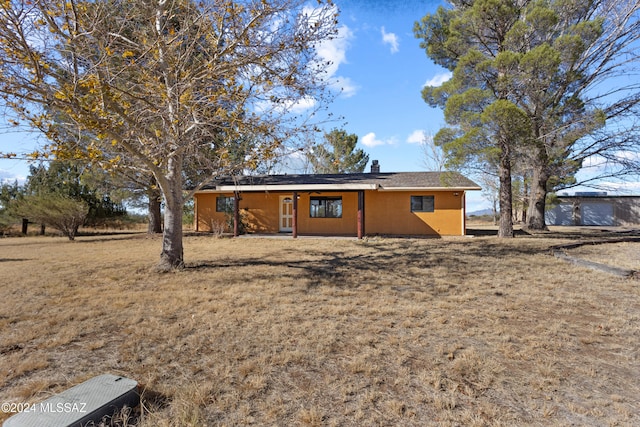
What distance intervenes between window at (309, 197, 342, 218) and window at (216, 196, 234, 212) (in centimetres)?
419

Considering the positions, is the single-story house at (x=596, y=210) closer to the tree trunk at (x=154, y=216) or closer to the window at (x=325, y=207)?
the window at (x=325, y=207)

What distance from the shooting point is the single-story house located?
90.0 feet

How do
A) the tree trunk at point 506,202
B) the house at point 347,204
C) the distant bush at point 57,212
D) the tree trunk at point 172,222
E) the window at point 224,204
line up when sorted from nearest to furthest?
1. the tree trunk at point 172,222
2. the tree trunk at point 506,202
3. the distant bush at point 57,212
4. the house at point 347,204
5. the window at point 224,204

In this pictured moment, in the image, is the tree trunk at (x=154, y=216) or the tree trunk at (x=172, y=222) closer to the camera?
the tree trunk at (x=172, y=222)

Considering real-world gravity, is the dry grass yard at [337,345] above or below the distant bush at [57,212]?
below

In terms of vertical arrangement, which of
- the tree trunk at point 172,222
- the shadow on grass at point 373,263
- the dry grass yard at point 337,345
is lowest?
the dry grass yard at point 337,345

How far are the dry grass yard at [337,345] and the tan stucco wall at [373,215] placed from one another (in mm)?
8132

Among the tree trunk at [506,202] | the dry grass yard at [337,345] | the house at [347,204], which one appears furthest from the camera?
the house at [347,204]

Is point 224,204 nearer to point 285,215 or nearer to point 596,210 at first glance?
point 285,215

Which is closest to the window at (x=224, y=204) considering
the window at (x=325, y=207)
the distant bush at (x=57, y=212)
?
the window at (x=325, y=207)

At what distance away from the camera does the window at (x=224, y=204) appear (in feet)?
57.4

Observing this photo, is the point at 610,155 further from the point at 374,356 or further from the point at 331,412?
the point at 331,412

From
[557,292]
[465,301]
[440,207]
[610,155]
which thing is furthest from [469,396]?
[610,155]

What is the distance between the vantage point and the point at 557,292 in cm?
561
